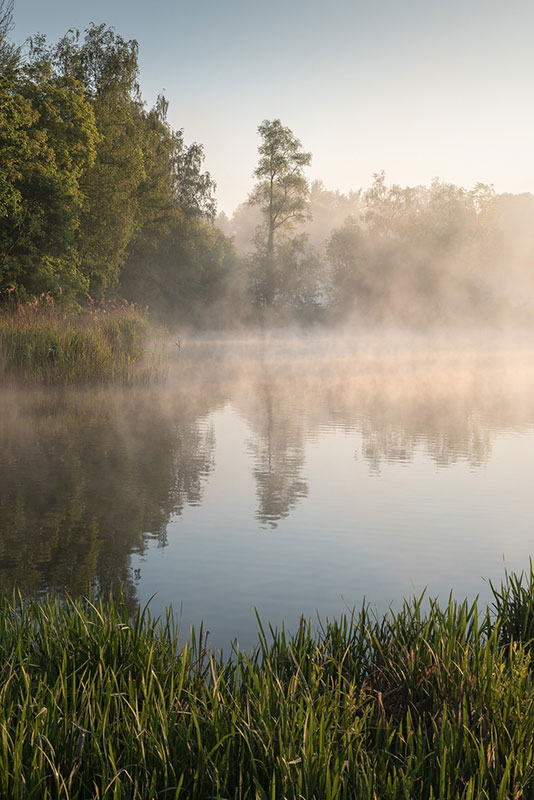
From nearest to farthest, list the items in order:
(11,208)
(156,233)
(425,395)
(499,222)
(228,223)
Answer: (425,395) < (11,208) < (156,233) < (499,222) < (228,223)

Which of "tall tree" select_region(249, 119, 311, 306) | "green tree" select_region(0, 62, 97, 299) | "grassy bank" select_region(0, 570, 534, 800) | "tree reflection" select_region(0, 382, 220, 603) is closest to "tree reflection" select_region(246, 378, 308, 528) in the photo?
"tree reflection" select_region(0, 382, 220, 603)

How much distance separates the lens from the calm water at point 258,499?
21.9 ft

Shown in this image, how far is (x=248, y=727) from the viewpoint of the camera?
118 inches

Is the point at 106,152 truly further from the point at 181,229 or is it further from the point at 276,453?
the point at 276,453

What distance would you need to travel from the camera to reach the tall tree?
223 ft

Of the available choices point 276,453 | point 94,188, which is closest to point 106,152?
point 94,188

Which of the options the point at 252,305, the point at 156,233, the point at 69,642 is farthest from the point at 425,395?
the point at 252,305

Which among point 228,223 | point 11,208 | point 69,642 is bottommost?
point 69,642

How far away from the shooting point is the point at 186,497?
1012cm

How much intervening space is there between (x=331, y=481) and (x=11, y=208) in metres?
23.2

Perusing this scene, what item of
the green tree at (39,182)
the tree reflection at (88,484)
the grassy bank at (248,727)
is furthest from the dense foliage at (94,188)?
the grassy bank at (248,727)

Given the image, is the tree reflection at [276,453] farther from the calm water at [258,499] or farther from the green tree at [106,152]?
the green tree at [106,152]

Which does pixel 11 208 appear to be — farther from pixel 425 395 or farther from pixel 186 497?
pixel 186 497

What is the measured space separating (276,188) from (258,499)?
63.5m
